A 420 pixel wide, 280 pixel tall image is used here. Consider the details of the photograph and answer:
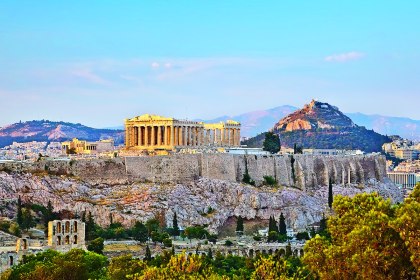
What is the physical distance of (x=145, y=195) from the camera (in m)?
62.4

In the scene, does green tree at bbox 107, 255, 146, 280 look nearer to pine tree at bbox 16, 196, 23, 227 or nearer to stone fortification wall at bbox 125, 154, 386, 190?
pine tree at bbox 16, 196, 23, 227

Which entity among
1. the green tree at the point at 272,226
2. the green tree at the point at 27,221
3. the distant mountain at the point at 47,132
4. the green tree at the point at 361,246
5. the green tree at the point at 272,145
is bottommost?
the green tree at the point at 272,226

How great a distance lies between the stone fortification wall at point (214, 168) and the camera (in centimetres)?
6341

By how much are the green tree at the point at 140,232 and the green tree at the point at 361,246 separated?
91.7 feet

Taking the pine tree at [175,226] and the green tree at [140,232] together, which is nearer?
the green tree at [140,232]

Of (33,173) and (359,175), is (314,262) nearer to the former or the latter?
(33,173)

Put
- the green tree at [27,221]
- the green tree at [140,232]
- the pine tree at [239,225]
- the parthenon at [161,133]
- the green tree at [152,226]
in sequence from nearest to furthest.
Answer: the green tree at [27,221]
the green tree at [140,232]
the green tree at [152,226]
the pine tree at [239,225]
the parthenon at [161,133]

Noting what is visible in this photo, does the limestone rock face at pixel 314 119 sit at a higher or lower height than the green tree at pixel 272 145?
higher

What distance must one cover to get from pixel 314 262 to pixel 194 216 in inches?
1456

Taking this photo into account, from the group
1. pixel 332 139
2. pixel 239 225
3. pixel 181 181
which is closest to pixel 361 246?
pixel 239 225

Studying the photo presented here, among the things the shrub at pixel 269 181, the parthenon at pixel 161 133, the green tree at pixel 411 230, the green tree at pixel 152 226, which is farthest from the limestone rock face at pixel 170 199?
the green tree at pixel 411 230

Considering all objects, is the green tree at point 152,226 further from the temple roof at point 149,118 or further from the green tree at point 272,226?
the temple roof at point 149,118

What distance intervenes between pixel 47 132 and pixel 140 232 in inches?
5176

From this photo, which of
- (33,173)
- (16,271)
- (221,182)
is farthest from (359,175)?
(16,271)
